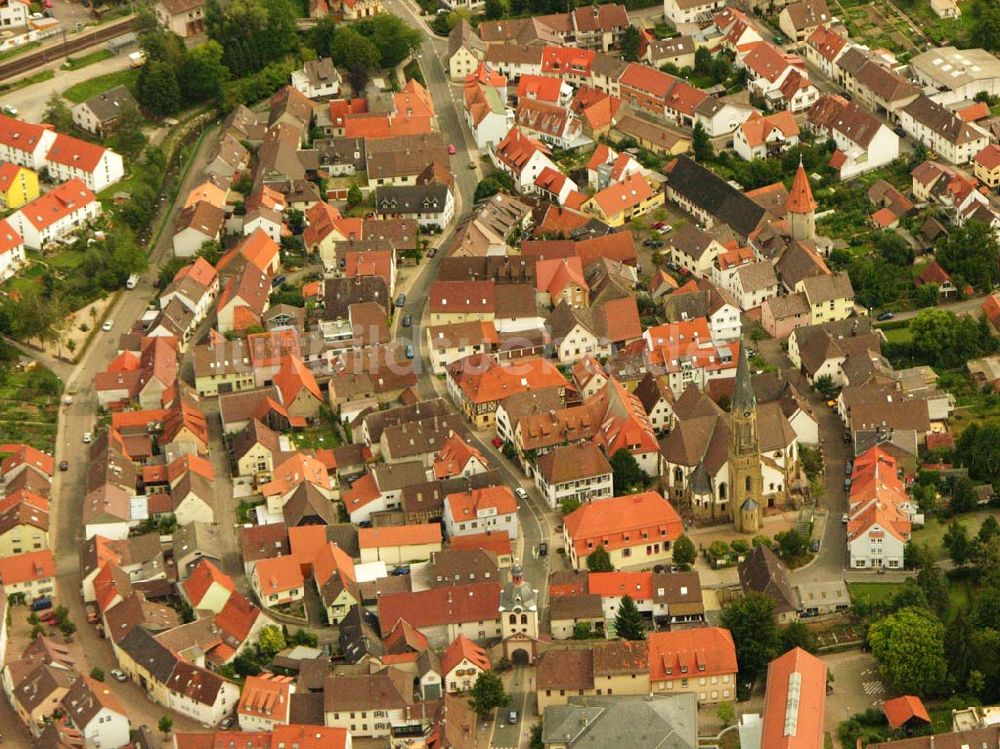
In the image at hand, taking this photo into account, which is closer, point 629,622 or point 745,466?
point 629,622

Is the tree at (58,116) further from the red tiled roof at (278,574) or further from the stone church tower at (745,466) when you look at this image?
the stone church tower at (745,466)

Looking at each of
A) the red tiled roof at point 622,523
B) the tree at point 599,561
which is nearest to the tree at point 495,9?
→ the red tiled roof at point 622,523

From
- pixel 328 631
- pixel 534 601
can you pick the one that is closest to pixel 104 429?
pixel 328 631

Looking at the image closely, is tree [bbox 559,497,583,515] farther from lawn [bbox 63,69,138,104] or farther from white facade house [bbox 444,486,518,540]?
lawn [bbox 63,69,138,104]

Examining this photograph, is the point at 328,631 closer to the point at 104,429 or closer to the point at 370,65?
the point at 104,429

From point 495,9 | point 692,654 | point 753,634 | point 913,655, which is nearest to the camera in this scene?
point 913,655

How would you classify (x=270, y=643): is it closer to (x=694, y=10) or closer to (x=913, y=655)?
(x=913, y=655)

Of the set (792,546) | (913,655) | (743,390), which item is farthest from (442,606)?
(913,655)

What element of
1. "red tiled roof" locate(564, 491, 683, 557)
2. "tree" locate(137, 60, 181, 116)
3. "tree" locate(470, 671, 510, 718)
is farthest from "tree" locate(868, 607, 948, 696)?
"tree" locate(137, 60, 181, 116)
